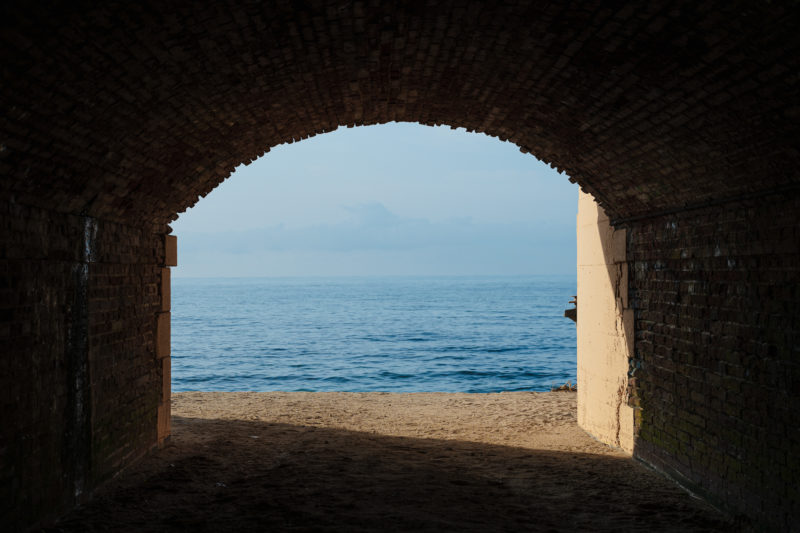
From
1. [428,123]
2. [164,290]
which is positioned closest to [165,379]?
[164,290]

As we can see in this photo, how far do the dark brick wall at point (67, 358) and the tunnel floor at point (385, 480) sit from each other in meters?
0.44

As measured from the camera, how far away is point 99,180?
23.0 feet

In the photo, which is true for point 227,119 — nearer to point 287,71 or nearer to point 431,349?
point 287,71

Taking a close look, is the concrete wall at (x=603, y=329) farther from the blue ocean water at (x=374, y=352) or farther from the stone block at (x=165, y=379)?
the blue ocean water at (x=374, y=352)

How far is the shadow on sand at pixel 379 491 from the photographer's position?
6.45m

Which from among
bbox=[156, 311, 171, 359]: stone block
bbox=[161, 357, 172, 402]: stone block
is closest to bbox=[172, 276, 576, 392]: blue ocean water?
bbox=[161, 357, 172, 402]: stone block

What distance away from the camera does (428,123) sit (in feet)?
29.8

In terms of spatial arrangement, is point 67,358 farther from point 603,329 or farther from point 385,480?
point 603,329

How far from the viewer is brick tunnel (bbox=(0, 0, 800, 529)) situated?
505 cm

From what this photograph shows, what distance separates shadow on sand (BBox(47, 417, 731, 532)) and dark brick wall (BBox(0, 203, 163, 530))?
44 centimetres

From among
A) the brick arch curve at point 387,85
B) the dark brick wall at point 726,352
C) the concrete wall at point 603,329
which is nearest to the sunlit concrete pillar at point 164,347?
the brick arch curve at point 387,85

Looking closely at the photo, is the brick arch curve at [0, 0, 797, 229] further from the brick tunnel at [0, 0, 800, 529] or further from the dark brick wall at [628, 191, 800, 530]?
the dark brick wall at [628, 191, 800, 530]

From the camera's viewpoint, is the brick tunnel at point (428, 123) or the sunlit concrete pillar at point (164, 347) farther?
the sunlit concrete pillar at point (164, 347)

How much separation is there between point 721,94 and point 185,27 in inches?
165
